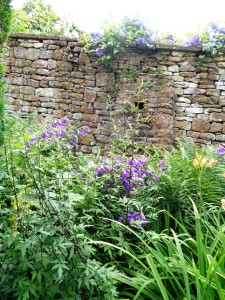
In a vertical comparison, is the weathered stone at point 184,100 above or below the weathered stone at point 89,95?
above

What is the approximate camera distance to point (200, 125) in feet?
17.7

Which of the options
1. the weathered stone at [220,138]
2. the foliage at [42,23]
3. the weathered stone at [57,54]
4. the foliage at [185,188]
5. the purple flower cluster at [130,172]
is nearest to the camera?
the purple flower cluster at [130,172]

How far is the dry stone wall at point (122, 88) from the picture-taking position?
534 cm

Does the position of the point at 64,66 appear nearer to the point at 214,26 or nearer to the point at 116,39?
the point at 116,39

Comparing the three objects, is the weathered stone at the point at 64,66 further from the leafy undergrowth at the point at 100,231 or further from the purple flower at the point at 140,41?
the leafy undergrowth at the point at 100,231

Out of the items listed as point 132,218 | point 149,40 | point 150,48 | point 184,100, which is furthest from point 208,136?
point 132,218

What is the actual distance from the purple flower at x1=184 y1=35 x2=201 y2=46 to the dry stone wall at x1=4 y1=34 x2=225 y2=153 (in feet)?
0.55

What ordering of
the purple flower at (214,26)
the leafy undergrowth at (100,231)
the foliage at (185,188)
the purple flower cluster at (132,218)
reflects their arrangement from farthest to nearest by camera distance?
1. the purple flower at (214,26)
2. the foliage at (185,188)
3. the purple flower cluster at (132,218)
4. the leafy undergrowth at (100,231)

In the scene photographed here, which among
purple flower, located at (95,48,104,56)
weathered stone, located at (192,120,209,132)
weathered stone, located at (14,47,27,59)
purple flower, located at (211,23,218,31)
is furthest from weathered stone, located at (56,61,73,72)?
purple flower, located at (211,23,218,31)

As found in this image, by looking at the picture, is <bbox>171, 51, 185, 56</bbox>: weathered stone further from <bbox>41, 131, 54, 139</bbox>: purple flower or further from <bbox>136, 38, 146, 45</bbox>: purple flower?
<bbox>41, 131, 54, 139</bbox>: purple flower

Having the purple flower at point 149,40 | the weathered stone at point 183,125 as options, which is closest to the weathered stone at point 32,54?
the purple flower at point 149,40

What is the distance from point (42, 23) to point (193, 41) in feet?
13.5

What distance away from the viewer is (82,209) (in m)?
2.08

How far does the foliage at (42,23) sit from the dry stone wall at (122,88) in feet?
4.19
